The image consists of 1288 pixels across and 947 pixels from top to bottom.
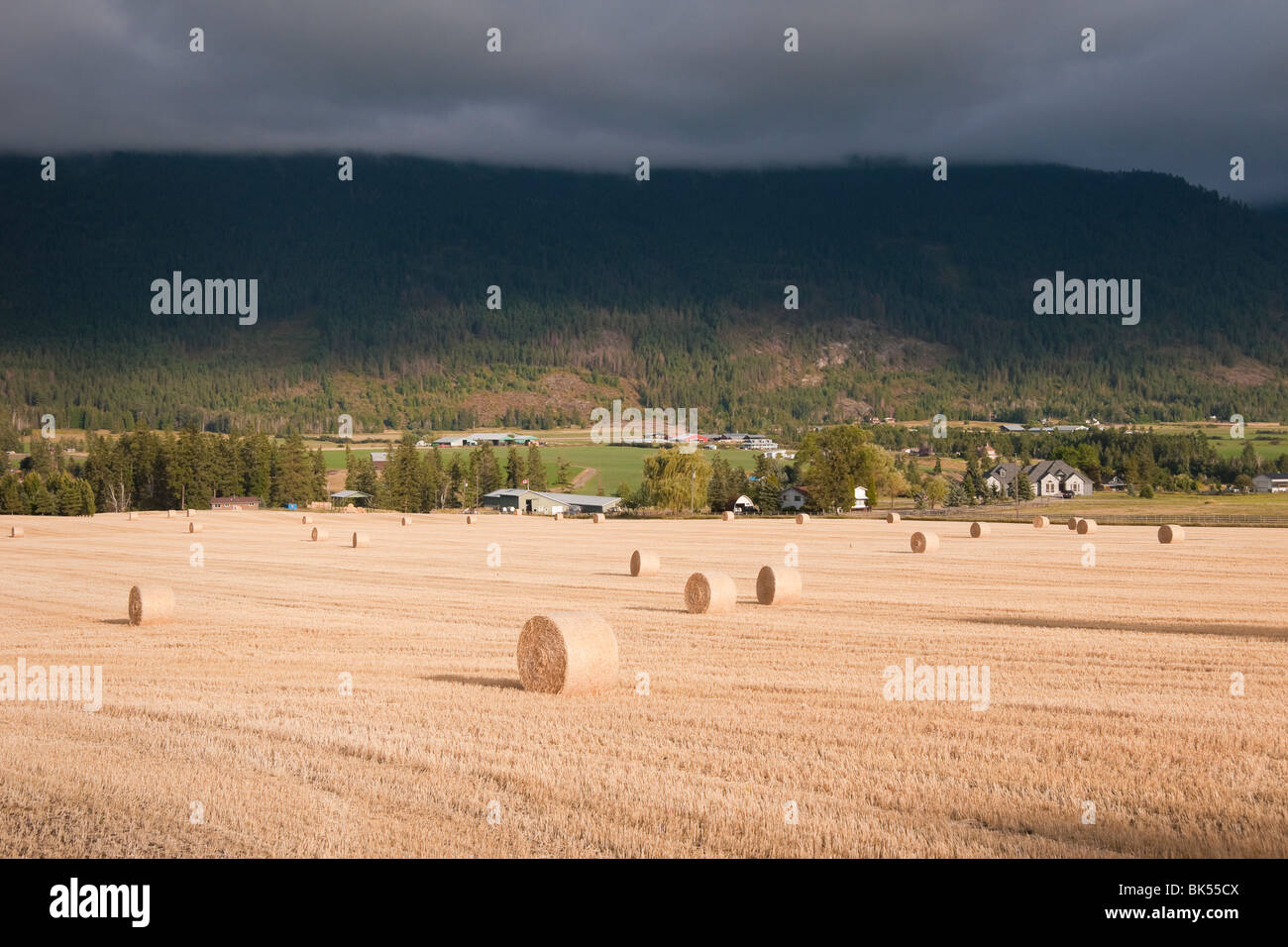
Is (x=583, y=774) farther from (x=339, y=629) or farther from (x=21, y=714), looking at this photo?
(x=339, y=629)

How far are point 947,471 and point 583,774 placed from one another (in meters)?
171

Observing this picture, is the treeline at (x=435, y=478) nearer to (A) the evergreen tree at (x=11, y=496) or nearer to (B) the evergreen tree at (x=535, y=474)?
(B) the evergreen tree at (x=535, y=474)

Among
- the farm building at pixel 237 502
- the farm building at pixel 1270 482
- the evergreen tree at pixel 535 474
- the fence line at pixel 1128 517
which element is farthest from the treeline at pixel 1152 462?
the farm building at pixel 237 502

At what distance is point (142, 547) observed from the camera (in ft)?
198

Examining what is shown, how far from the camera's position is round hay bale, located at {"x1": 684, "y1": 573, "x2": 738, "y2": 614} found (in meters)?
26.9

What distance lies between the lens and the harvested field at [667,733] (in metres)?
10.2

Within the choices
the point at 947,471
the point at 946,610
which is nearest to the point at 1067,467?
the point at 947,471

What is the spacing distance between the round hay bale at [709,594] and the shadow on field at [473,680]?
30.3 ft

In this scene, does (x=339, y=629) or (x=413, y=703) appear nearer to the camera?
(x=413, y=703)

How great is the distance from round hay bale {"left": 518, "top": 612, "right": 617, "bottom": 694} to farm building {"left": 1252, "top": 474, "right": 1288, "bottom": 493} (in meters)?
145

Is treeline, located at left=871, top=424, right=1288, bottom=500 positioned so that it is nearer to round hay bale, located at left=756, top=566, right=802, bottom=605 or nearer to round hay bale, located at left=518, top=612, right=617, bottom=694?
round hay bale, located at left=756, top=566, right=802, bottom=605

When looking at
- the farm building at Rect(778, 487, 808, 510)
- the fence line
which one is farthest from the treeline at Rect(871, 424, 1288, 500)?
the fence line

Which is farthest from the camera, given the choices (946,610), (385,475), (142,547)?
(385,475)

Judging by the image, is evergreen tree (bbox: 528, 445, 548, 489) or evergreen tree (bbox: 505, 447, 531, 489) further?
evergreen tree (bbox: 505, 447, 531, 489)
